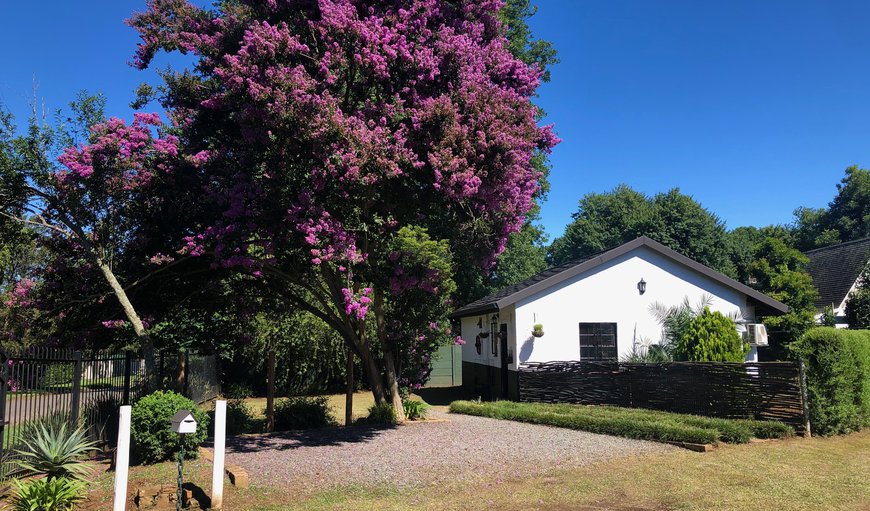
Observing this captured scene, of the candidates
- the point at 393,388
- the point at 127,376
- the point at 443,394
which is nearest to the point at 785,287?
the point at 443,394

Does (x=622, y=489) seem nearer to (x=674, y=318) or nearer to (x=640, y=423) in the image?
(x=640, y=423)

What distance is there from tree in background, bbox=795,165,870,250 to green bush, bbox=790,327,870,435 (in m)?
41.8

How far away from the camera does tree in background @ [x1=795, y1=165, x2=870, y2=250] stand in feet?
149

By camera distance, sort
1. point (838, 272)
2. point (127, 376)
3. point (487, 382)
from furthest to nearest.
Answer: point (838, 272)
point (487, 382)
point (127, 376)

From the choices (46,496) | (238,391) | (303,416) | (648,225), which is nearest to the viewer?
(46,496)

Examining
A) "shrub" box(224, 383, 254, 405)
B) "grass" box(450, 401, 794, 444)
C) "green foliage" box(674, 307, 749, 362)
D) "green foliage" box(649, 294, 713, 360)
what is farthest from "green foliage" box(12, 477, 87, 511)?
"shrub" box(224, 383, 254, 405)

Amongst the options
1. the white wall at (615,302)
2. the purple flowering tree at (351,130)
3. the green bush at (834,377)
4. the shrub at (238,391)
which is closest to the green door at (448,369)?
the shrub at (238,391)

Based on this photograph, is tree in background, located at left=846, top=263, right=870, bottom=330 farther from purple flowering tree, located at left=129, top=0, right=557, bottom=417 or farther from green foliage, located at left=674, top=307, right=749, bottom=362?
purple flowering tree, located at left=129, top=0, right=557, bottom=417

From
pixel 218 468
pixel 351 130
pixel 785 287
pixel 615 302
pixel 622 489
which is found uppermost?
pixel 351 130

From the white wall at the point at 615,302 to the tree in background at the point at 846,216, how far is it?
37.7 m

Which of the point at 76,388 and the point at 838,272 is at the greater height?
the point at 838,272

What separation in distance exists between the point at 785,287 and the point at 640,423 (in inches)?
460

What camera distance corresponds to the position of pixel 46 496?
232 inches

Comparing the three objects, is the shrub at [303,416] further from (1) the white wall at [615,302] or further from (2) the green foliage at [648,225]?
(2) the green foliage at [648,225]
